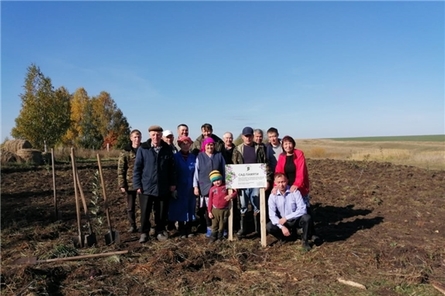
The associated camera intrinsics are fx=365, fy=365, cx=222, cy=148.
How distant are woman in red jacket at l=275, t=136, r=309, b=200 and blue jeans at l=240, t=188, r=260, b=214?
66cm

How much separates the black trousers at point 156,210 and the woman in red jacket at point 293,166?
2.04m

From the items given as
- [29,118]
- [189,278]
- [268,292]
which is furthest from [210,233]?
[29,118]

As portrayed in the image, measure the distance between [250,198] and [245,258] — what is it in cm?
150

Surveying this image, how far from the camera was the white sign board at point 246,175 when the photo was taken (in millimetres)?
5973

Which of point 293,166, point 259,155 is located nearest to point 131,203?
point 259,155

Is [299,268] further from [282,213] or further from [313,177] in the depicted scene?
[313,177]

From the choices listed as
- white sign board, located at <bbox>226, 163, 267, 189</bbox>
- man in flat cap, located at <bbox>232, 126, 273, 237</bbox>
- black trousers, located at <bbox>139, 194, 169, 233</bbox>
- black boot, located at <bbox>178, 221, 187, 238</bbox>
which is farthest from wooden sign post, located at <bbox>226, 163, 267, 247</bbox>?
black trousers, located at <bbox>139, 194, 169, 233</bbox>

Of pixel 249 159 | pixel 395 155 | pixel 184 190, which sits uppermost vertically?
pixel 249 159

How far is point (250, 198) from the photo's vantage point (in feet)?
21.6

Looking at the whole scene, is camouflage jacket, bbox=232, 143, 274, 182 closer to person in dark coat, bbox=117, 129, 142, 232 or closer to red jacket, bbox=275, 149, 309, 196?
red jacket, bbox=275, 149, 309, 196

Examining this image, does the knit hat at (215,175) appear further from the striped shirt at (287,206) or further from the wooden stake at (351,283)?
the wooden stake at (351,283)

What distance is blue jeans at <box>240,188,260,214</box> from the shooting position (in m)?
6.48

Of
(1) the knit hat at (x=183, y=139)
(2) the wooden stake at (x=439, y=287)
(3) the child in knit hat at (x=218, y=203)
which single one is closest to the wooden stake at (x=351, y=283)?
(2) the wooden stake at (x=439, y=287)

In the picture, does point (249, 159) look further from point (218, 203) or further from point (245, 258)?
point (245, 258)
